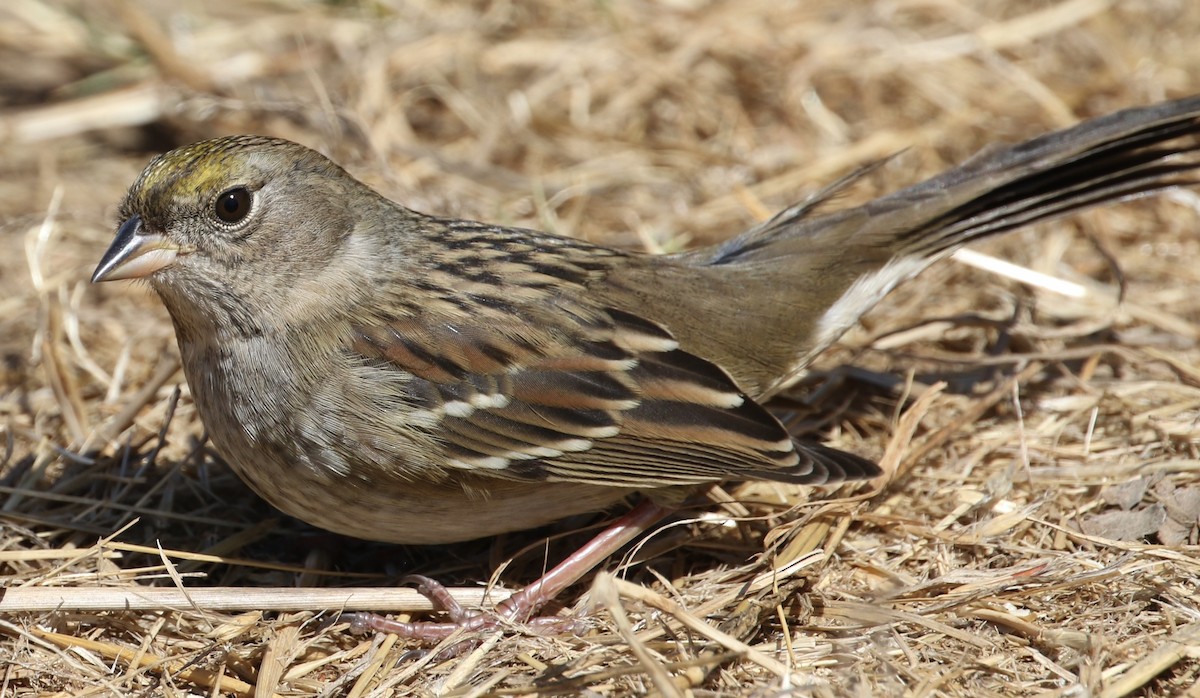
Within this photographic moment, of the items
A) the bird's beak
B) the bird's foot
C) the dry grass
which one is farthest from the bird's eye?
the bird's foot

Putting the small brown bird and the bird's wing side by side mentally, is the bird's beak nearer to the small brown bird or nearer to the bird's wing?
the small brown bird

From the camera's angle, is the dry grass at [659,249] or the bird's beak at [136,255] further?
the bird's beak at [136,255]

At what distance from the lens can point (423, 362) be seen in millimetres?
3498

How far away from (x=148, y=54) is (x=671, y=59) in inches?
110

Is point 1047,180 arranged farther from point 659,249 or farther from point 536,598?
point 536,598

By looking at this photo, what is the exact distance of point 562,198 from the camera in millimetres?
5555

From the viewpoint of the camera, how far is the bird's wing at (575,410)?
137 inches

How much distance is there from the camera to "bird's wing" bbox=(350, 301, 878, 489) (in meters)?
3.47

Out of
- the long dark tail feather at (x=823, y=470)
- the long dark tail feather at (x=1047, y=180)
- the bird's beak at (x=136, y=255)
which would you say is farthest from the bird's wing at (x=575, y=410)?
the long dark tail feather at (x=1047, y=180)

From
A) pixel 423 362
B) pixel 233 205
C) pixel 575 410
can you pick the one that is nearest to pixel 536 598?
pixel 575 410

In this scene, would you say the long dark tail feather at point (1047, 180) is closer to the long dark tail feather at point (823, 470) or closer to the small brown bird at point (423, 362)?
the small brown bird at point (423, 362)

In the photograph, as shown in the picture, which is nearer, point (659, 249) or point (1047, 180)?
point (1047, 180)

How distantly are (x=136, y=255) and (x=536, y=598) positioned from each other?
1537 mm

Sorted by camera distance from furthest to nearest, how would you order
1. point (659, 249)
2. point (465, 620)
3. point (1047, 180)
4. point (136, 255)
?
point (659, 249), point (1047, 180), point (465, 620), point (136, 255)
